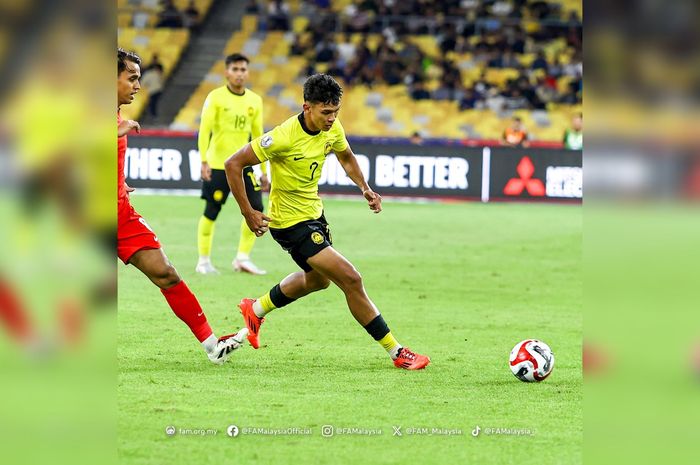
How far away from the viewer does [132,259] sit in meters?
6.65

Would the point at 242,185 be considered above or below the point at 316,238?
above

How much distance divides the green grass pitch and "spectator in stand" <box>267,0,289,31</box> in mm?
18000

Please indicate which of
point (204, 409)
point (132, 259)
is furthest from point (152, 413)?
point (132, 259)

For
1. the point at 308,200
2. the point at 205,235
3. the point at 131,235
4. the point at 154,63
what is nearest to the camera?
the point at 131,235

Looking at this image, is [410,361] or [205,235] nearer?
[410,361]

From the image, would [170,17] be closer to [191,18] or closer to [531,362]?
[191,18]

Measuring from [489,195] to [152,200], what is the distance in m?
6.70

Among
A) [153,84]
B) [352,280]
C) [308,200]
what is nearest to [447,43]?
[153,84]

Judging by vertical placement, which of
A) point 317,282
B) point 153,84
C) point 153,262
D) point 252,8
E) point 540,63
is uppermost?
point 252,8

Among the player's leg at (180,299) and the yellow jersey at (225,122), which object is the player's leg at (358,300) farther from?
the yellow jersey at (225,122)

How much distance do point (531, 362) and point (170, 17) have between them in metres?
27.8

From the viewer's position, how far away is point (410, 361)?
7.21 meters

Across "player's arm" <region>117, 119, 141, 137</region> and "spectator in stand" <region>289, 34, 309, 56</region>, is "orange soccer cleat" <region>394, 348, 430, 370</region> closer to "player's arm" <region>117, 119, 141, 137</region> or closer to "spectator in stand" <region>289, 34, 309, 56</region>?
"player's arm" <region>117, 119, 141, 137</region>

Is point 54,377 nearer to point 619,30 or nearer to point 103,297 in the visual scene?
point 103,297
